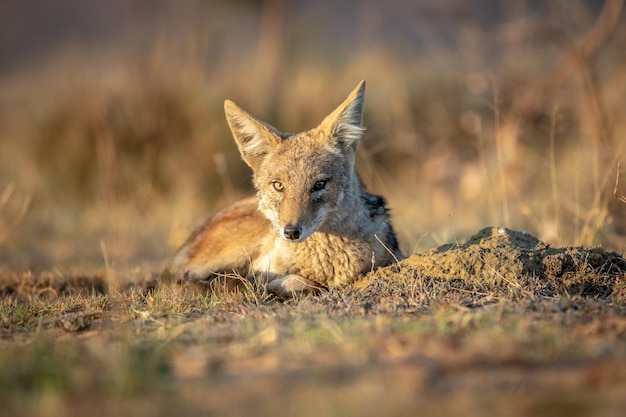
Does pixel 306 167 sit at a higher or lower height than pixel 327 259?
higher

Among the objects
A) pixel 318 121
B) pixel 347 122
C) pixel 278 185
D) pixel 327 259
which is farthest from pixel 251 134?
pixel 318 121

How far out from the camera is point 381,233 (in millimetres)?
5785

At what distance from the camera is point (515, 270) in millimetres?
4906

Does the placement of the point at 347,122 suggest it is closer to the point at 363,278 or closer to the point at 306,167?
the point at 306,167

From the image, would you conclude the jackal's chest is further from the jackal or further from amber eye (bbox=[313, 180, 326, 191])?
amber eye (bbox=[313, 180, 326, 191])

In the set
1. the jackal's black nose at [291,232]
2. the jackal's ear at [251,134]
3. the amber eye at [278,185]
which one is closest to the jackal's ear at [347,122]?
the jackal's ear at [251,134]

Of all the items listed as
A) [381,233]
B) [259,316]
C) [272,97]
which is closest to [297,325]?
[259,316]

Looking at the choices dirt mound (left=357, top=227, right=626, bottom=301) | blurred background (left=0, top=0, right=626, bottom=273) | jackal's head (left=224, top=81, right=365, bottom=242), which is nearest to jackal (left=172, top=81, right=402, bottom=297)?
jackal's head (left=224, top=81, right=365, bottom=242)

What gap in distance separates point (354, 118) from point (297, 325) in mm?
2205

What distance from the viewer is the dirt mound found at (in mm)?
4809

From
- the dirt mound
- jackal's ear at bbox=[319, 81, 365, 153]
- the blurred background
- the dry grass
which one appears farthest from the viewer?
the blurred background

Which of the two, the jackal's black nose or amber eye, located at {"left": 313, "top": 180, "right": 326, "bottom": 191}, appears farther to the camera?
amber eye, located at {"left": 313, "top": 180, "right": 326, "bottom": 191}

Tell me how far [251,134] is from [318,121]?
6514 millimetres

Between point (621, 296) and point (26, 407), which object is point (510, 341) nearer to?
point (621, 296)
